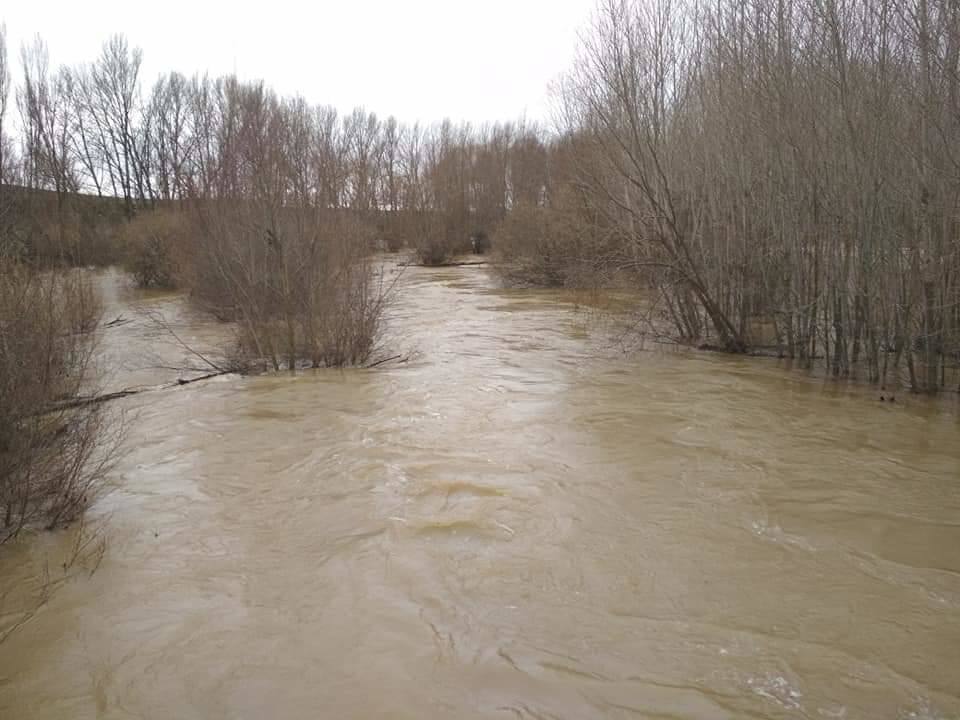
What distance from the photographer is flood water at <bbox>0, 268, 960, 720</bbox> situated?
3.04 meters

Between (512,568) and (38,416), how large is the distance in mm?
3129

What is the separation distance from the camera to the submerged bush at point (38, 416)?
167 inches

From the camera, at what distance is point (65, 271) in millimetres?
6027

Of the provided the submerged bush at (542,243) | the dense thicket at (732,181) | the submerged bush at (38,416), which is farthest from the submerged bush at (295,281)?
the submerged bush at (542,243)

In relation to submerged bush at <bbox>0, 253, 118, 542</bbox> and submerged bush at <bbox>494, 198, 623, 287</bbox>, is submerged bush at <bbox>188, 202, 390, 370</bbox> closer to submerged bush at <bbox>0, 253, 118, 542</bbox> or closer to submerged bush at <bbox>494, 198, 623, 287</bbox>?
submerged bush at <bbox>0, 253, 118, 542</bbox>

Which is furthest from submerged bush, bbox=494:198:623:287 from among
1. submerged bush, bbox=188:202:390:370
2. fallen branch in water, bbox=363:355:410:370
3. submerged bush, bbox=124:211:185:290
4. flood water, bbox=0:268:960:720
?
flood water, bbox=0:268:960:720

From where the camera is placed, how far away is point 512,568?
4.14m

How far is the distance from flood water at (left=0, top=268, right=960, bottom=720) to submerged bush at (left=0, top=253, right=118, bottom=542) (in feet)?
0.98

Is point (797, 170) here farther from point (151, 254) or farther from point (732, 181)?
Result: point (151, 254)

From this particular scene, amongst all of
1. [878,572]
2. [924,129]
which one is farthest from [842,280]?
[878,572]

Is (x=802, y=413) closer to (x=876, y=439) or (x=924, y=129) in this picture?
(x=876, y=439)

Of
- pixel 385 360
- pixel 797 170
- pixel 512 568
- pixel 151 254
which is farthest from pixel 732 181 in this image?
pixel 151 254

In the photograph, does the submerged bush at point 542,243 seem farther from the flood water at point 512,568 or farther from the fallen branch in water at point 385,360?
the flood water at point 512,568

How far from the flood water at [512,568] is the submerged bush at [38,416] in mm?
299
